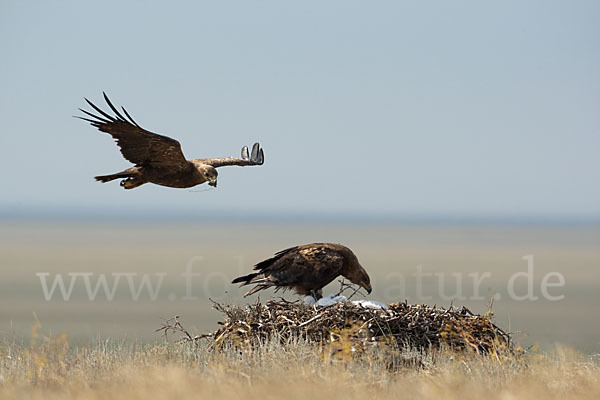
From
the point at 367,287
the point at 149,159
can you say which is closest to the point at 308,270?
the point at 367,287

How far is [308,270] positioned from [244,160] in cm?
359

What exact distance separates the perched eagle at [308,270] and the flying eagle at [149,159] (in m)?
1.35

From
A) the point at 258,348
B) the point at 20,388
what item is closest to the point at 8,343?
the point at 20,388

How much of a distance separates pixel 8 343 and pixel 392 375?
447 cm

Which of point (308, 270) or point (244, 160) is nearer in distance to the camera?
point (308, 270)

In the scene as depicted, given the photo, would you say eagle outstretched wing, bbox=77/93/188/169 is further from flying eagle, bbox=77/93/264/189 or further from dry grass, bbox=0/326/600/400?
dry grass, bbox=0/326/600/400

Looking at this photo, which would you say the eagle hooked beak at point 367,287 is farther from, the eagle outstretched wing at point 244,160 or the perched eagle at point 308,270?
the eagle outstretched wing at point 244,160

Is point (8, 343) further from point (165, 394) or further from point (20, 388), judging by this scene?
point (165, 394)

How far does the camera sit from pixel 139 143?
33.6 ft

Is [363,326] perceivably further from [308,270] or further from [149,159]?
[149,159]

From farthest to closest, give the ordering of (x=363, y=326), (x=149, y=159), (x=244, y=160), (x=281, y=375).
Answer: (x=244, y=160) < (x=149, y=159) < (x=363, y=326) < (x=281, y=375)

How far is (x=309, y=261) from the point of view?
10.6 metres

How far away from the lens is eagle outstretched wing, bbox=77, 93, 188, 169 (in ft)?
32.4

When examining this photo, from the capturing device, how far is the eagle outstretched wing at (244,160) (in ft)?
42.0
